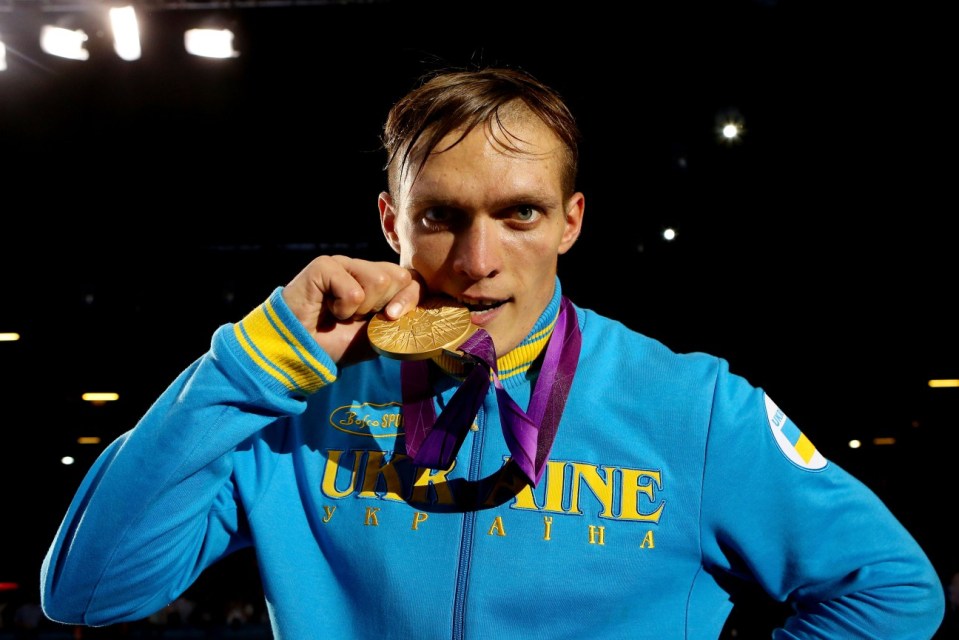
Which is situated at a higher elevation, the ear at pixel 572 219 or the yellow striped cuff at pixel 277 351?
the ear at pixel 572 219

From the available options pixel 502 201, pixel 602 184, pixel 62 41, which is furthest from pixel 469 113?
pixel 602 184

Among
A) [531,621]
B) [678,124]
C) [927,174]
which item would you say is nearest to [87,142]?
[678,124]

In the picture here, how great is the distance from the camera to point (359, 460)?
139cm

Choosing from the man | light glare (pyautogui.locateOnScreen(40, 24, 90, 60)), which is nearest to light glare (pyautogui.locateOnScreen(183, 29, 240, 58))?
light glare (pyautogui.locateOnScreen(40, 24, 90, 60))

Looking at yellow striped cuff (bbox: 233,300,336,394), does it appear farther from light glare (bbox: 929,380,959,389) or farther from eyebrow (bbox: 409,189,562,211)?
light glare (bbox: 929,380,959,389)

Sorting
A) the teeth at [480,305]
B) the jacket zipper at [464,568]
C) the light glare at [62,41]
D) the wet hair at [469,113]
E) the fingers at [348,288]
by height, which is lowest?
the jacket zipper at [464,568]

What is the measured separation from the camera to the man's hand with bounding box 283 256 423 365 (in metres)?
1.23

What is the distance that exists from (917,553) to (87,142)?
651cm

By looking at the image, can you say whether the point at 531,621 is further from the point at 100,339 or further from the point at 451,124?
the point at 100,339

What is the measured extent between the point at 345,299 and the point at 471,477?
1.38ft

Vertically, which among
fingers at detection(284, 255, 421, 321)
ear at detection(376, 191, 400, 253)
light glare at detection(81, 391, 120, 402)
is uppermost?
light glare at detection(81, 391, 120, 402)

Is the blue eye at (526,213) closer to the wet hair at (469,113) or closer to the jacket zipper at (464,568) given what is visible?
the wet hair at (469,113)

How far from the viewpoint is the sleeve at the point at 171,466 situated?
116 cm

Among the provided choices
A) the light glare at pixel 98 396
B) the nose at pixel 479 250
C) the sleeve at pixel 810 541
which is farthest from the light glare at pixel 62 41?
the light glare at pixel 98 396
